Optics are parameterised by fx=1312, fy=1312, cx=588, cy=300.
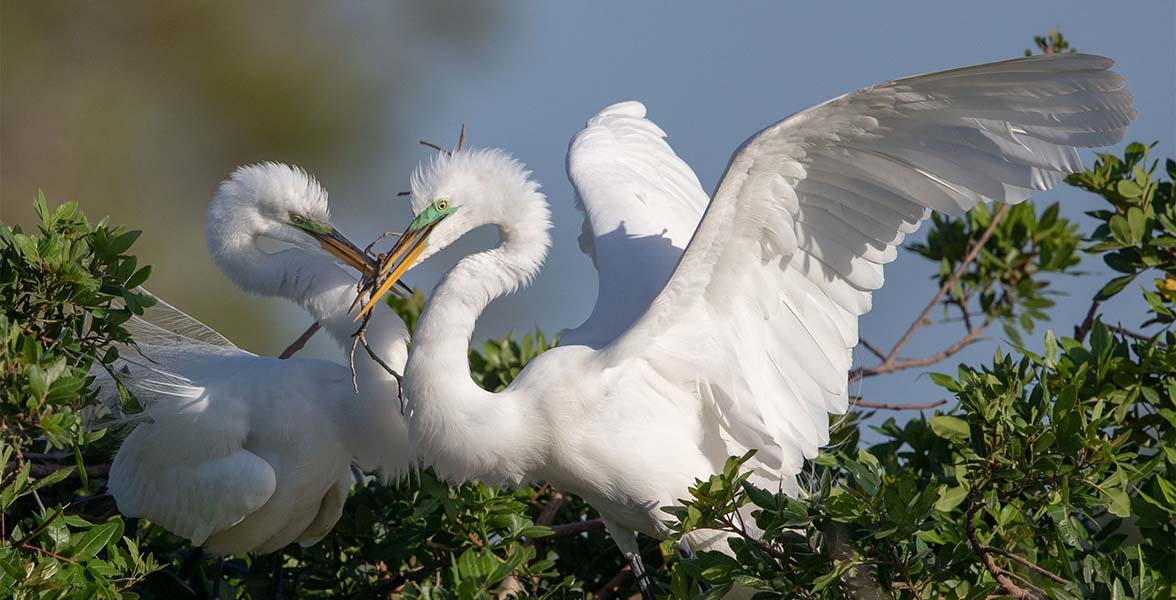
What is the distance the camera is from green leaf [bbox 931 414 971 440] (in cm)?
316

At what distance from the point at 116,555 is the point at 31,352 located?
509 millimetres

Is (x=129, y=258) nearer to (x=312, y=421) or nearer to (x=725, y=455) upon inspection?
(x=312, y=421)

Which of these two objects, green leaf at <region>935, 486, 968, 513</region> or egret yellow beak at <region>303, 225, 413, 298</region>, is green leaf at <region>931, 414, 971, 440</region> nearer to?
green leaf at <region>935, 486, 968, 513</region>

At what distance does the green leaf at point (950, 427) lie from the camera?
316 cm

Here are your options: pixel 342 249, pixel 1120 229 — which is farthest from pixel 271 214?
pixel 1120 229

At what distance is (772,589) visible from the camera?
2.42 m

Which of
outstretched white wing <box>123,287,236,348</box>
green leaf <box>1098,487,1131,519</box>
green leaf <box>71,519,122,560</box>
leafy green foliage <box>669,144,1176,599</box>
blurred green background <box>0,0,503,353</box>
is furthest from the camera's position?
blurred green background <box>0,0,503,353</box>

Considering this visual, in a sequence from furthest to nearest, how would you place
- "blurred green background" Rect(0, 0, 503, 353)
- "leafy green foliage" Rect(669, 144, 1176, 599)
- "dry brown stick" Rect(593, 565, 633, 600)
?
"blurred green background" Rect(0, 0, 503, 353), "dry brown stick" Rect(593, 565, 633, 600), "leafy green foliage" Rect(669, 144, 1176, 599)

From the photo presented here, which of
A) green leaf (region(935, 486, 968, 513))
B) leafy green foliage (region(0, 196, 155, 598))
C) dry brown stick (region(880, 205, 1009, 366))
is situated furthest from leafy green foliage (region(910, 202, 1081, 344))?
leafy green foliage (region(0, 196, 155, 598))

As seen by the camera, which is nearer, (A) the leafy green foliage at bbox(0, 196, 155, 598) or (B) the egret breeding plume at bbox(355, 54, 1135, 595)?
(A) the leafy green foliage at bbox(0, 196, 155, 598)

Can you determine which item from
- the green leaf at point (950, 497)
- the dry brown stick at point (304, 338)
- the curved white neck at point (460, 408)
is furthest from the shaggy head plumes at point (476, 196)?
the green leaf at point (950, 497)

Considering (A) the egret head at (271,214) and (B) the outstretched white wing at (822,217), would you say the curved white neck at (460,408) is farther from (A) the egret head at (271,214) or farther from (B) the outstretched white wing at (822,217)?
(A) the egret head at (271,214)

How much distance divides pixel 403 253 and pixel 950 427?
1.41 metres

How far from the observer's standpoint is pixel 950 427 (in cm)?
318
